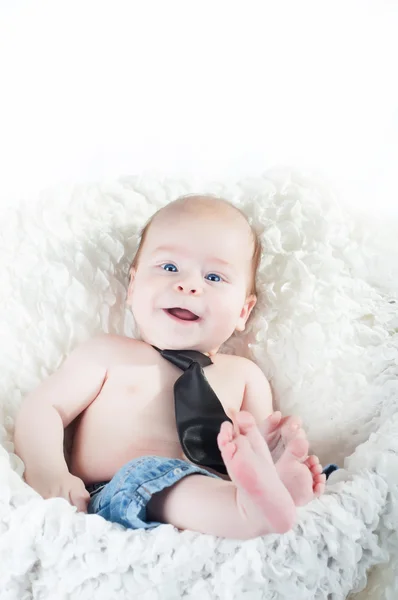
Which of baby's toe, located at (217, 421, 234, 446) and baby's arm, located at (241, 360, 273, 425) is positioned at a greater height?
baby's toe, located at (217, 421, 234, 446)

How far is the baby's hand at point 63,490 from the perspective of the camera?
88 centimetres

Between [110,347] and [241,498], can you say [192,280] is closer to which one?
[110,347]

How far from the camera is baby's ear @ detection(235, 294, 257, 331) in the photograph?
112 cm

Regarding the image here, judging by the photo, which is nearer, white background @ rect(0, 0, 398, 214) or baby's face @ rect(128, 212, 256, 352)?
baby's face @ rect(128, 212, 256, 352)

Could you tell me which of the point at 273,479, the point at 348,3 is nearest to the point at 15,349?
the point at 273,479

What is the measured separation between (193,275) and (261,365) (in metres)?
0.19

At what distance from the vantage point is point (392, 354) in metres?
1.09

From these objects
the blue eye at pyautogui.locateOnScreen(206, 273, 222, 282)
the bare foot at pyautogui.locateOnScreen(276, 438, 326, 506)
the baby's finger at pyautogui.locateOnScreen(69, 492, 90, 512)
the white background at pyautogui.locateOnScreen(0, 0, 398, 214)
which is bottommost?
the baby's finger at pyautogui.locateOnScreen(69, 492, 90, 512)

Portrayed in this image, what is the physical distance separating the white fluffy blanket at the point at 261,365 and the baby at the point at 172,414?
4cm

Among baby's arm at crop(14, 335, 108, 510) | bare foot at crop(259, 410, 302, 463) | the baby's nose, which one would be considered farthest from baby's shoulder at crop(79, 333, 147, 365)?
bare foot at crop(259, 410, 302, 463)

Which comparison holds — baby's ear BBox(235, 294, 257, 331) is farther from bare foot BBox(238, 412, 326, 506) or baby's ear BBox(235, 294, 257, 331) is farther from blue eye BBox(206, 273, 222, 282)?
bare foot BBox(238, 412, 326, 506)

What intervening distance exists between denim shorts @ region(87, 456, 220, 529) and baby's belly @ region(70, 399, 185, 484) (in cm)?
Result: 7

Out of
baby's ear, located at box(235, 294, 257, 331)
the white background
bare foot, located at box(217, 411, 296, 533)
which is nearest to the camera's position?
bare foot, located at box(217, 411, 296, 533)

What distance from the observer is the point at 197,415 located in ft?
3.11
